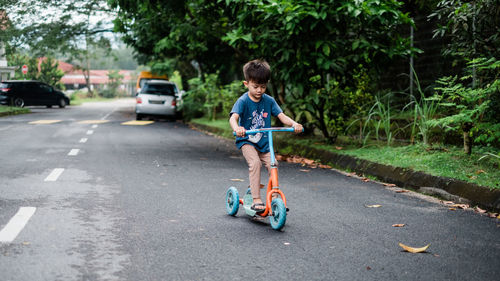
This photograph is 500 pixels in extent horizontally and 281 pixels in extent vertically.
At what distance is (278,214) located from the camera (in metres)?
5.20

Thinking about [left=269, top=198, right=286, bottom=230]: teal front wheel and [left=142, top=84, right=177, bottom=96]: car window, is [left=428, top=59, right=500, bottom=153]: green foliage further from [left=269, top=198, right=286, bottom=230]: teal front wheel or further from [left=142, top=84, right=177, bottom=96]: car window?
[left=142, top=84, right=177, bottom=96]: car window

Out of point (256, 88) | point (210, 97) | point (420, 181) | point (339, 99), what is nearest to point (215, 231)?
point (256, 88)

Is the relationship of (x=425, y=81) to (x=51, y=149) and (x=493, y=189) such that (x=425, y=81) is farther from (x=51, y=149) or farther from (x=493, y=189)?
(x=51, y=149)

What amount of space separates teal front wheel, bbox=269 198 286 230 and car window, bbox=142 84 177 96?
64.0 feet

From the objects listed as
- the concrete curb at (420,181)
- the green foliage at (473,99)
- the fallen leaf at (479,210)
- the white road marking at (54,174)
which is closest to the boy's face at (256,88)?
the fallen leaf at (479,210)

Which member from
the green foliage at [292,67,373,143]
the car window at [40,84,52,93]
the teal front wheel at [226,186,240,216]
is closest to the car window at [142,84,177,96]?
the green foliage at [292,67,373,143]

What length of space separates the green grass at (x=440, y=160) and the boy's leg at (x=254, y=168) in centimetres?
271

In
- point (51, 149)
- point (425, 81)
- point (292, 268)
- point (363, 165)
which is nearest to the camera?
point (292, 268)

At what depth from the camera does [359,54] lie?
1038 cm

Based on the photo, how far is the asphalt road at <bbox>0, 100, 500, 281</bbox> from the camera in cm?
405

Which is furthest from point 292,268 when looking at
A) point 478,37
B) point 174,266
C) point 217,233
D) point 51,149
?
point 51,149

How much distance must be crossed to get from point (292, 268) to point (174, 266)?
2.66 ft

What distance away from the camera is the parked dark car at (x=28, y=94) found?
112ft

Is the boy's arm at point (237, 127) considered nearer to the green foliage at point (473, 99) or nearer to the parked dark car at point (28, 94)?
the green foliage at point (473, 99)
